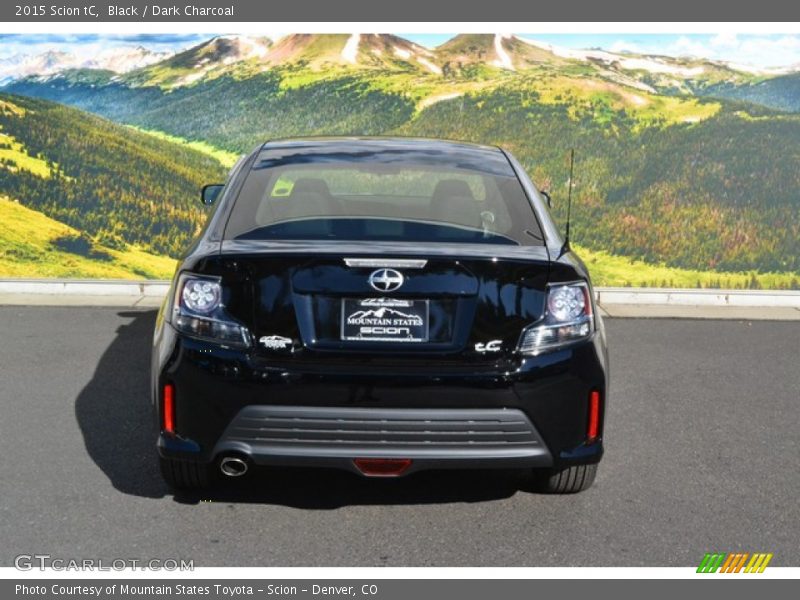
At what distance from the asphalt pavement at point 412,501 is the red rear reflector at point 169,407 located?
0.44 m

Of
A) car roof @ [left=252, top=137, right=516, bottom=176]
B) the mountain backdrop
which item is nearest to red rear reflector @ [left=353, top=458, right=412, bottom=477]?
car roof @ [left=252, top=137, right=516, bottom=176]

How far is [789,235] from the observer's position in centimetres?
1102

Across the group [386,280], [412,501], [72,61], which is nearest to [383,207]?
[386,280]

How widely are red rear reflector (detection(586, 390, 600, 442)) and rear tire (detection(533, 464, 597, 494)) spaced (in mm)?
415

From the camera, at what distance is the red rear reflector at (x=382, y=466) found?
4023mm

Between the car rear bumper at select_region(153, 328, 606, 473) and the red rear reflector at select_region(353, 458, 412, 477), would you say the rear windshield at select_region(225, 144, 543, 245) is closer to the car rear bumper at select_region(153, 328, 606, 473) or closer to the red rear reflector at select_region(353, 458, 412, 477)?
the car rear bumper at select_region(153, 328, 606, 473)

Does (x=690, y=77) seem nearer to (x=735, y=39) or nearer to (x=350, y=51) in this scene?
(x=735, y=39)

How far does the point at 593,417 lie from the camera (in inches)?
165

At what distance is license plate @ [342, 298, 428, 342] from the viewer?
3.99 meters

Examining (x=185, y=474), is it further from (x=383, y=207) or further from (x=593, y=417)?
(x=593, y=417)

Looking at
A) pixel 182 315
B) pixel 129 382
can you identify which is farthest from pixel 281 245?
pixel 129 382
